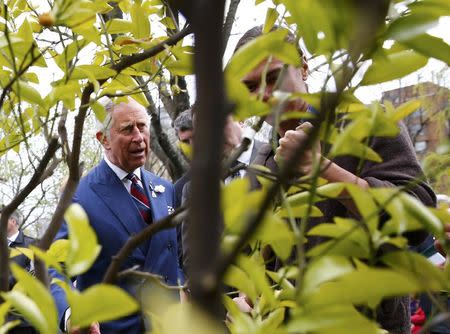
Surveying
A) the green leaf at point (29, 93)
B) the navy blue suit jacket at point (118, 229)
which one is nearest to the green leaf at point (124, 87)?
the green leaf at point (29, 93)

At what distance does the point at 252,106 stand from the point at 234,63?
0.18ft

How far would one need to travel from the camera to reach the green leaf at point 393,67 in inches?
27.9

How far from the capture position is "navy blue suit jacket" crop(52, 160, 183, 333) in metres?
2.57

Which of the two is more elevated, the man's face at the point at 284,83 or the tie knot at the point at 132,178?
the man's face at the point at 284,83

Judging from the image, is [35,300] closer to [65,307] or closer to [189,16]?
[189,16]

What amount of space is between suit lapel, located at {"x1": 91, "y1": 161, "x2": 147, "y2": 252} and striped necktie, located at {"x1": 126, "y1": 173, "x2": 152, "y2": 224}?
9 cm

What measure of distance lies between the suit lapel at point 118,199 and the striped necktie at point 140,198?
9 cm

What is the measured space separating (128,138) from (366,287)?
266cm

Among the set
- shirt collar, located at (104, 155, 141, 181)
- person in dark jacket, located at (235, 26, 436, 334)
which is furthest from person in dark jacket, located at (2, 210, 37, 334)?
person in dark jacket, located at (235, 26, 436, 334)

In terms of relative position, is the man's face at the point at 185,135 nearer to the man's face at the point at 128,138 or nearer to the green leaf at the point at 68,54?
the man's face at the point at 128,138

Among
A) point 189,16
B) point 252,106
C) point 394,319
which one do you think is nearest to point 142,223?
point 394,319

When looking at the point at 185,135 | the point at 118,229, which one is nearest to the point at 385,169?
the point at 118,229

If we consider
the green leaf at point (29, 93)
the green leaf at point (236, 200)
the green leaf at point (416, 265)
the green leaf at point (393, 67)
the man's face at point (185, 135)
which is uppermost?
the green leaf at point (29, 93)

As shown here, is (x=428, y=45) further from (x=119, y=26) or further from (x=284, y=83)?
(x=119, y=26)
